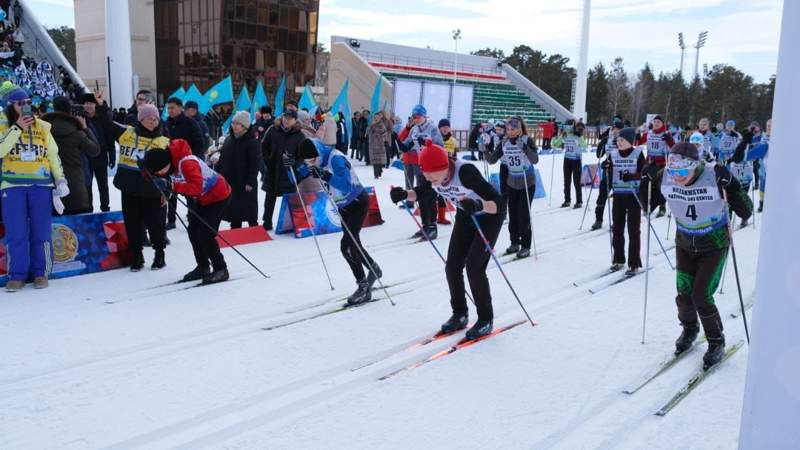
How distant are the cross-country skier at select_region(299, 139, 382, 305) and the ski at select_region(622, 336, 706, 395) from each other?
2618 millimetres

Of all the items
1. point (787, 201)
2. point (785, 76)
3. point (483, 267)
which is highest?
point (785, 76)

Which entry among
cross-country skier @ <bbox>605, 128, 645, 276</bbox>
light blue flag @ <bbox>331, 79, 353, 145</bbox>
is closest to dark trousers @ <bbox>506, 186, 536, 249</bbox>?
cross-country skier @ <bbox>605, 128, 645, 276</bbox>

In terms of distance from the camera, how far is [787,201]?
1.72 m

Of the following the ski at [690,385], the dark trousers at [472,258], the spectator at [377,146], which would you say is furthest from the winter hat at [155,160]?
the spectator at [377,146]

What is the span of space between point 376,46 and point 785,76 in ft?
122

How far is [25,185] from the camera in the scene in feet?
19.4

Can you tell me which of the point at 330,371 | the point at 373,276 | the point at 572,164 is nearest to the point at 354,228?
the point at 373,276

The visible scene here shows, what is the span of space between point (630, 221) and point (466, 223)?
296 centimetres

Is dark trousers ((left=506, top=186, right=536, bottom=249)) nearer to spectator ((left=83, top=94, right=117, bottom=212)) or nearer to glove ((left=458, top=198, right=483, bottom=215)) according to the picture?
glove ((left=458, top=198, right=483, bottom=215))

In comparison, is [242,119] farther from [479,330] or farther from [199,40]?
[199,40]

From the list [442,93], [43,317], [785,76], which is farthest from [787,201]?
[442,93]

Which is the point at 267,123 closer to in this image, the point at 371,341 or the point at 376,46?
the point at 371,341

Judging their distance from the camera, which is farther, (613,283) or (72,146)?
(72,146)

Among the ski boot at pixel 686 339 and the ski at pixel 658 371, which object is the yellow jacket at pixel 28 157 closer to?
the ski at pixel 658 371
